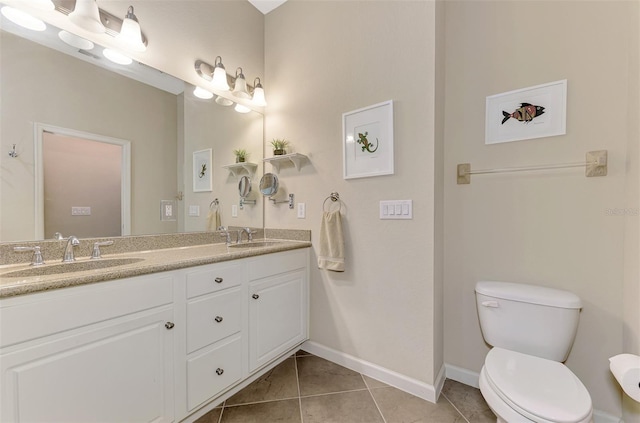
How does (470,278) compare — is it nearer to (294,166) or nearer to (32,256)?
(294,166)

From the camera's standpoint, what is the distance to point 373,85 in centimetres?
177

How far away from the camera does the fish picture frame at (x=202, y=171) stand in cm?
198

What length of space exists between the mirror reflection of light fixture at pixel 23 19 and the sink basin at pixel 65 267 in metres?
1.16

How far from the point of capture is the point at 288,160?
2.17 meters

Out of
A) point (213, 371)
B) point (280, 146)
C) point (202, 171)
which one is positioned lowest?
point (213, 371)

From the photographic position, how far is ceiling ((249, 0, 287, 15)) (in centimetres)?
224

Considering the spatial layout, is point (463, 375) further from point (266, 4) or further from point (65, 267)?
point (266, 4)

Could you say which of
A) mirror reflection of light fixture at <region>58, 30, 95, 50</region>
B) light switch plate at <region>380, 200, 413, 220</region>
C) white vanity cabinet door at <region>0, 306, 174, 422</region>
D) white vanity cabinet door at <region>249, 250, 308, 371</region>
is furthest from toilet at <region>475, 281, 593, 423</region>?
mirror reflection of light fixture at <region>58, 30, 95, 50</region>

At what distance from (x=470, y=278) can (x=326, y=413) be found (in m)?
1.20

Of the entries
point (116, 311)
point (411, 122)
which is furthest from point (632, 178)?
point (116, 311)

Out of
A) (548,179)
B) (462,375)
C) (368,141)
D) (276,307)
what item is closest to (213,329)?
(276,307)

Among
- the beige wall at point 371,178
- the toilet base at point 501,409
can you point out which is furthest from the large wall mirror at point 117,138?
the toilet base at point 501,409

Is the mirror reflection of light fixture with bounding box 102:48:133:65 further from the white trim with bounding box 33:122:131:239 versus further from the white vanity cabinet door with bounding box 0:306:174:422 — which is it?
the white vanity cabinet door with bounding box 0:306:174:422

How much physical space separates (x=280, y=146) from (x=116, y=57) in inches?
44.8
